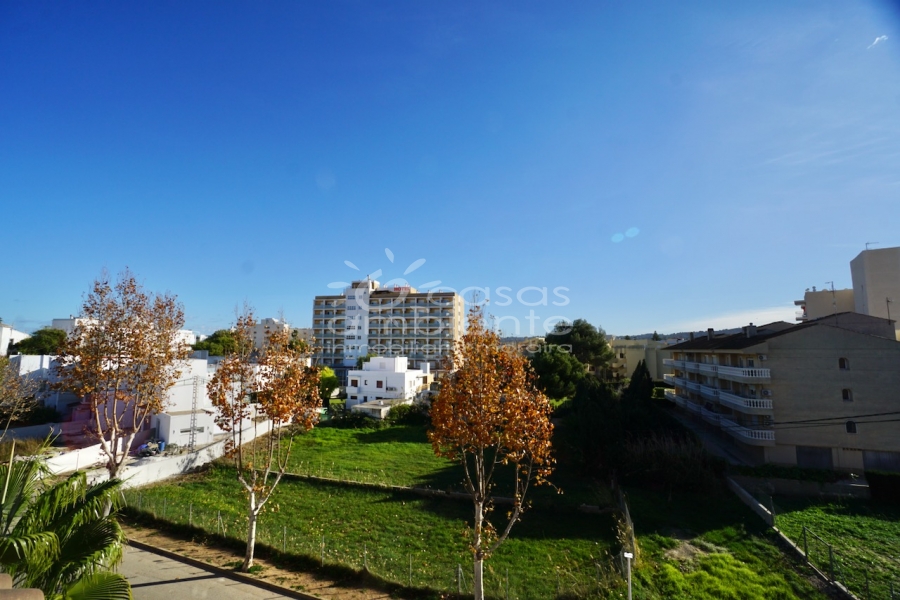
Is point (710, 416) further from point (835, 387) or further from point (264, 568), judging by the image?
point (264, 568)

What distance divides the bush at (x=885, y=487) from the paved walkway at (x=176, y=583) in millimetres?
22913

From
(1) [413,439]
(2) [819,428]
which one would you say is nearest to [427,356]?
(1) [413,439]

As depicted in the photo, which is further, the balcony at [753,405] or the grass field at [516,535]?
the balcony at [753,405]

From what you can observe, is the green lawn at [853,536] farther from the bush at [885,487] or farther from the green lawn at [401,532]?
the green lawn at [401,532]

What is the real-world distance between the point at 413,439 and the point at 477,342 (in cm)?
2132

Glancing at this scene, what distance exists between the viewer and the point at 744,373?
77.0 feet

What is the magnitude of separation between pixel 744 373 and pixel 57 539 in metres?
27.4

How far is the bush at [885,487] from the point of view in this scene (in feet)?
58.4

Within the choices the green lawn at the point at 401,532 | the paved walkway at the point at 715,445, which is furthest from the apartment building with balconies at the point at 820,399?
the green lawn at the point at 401,532

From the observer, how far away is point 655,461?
18219 millimetres

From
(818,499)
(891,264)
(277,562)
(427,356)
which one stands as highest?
(891,264)

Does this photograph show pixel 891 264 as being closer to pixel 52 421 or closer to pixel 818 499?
pixel 818 499

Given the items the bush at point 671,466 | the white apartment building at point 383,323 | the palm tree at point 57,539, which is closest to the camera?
the palm tree at point 57,539

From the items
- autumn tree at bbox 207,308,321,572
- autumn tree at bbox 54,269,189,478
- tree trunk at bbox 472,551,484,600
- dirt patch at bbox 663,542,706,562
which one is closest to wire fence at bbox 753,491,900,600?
dirt patch at bbox 663,542,706,562
